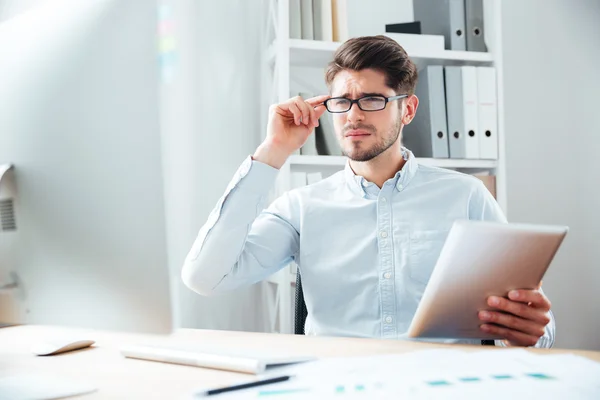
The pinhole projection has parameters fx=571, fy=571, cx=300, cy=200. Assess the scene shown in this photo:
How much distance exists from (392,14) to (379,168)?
121 cm

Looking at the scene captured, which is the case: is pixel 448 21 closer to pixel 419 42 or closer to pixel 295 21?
pixel 419 42

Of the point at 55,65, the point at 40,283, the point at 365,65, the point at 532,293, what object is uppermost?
the point at 365,65

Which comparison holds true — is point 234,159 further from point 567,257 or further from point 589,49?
point 589,49

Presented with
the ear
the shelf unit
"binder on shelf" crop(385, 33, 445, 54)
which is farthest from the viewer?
"binder on shelf" crop(385, 33, 445, 54)

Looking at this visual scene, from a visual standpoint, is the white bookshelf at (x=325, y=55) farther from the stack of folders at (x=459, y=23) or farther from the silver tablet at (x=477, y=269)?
the silver tablet at (x=477, y=269)

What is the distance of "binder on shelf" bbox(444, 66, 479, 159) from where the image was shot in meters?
2.11

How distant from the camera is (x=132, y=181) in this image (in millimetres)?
601

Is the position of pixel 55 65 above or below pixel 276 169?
above

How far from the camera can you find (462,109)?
211 centimetres

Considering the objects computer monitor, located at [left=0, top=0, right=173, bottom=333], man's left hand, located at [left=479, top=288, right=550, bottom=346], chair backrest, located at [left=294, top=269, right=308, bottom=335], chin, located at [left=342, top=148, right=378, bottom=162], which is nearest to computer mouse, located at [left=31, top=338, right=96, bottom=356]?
computer monitor, located at [left=0, top=0, right=173, bottom=333]

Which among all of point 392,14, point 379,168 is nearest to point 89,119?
point 379,168

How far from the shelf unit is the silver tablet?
1.09 metres

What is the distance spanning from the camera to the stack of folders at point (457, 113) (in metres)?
2.10

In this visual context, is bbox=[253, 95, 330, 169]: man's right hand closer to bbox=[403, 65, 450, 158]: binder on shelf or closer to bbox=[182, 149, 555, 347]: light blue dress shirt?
bbox=[182, 149, 555, 347]: light blue dress shirt
